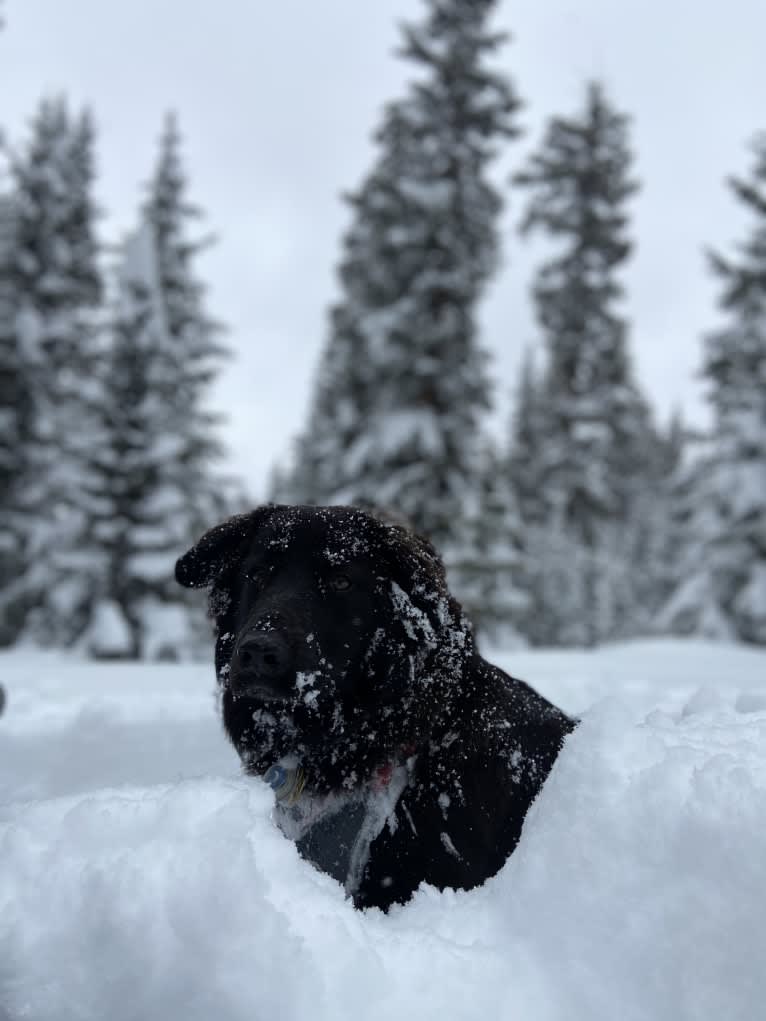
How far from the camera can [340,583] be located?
2.90 meters

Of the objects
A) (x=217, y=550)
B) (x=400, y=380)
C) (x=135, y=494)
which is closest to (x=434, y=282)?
(x=400, y=380)

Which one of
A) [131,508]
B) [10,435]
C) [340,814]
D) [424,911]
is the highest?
[10,435]

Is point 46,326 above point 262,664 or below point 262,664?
above

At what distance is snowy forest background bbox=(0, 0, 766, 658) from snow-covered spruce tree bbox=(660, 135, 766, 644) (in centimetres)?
6

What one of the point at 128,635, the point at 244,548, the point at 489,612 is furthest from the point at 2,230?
the point at 244,548

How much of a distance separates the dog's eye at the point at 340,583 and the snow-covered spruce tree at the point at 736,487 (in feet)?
54.9

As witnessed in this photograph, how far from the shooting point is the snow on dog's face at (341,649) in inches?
105

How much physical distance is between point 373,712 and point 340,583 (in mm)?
507

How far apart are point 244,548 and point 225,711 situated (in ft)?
2.29

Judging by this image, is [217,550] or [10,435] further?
[10,435]

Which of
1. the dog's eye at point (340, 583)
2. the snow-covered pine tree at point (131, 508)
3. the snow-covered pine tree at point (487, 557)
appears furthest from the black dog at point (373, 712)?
the snow-covered pine tree at point (131, 508)

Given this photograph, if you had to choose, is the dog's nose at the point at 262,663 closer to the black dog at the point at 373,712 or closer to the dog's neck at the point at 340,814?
the black dog at the point at 373,712

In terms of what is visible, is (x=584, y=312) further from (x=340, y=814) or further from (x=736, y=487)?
(x=340, y=814)

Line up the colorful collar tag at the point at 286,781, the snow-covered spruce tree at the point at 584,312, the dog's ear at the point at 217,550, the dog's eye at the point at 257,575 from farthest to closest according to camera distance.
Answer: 1. the snow-covered spruce tree at the point at 584,312
2. the dog's ear at the point at 217,550
3. the dog's eye at the point at 257,575
4. the colorful collar tag at the point at 286,781
